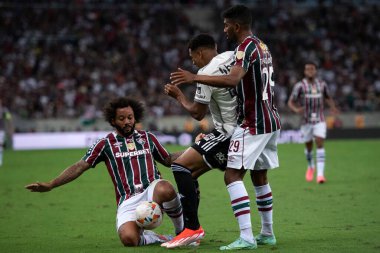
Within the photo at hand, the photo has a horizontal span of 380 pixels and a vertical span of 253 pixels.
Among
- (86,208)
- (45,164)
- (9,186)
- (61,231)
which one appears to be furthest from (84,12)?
(61,231)

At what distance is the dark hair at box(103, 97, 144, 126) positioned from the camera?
806 cm

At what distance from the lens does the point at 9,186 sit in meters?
15.1

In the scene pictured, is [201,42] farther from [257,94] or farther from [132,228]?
[132,228]

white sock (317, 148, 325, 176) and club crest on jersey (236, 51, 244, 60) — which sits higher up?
club crest on jersey (236, 51, 244, 60)

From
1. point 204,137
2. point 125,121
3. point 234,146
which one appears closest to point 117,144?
point 125,121

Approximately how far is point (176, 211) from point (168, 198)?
227 millimetres

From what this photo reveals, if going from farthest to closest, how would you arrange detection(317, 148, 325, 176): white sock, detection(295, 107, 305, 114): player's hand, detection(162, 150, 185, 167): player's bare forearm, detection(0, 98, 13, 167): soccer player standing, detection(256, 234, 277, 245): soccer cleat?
detection(0, 98, 13, 167): soccer player standing < detection(295, 107, 305, 114): player's hand < detection(317, 148, 325, 176): white sock < detection(162, 150, 185, 167): player's bare forearm < detection(256, 234, 277, 245): soccer cleat

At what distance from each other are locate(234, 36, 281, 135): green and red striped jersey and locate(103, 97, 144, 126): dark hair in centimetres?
142

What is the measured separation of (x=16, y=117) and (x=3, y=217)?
19287 mm

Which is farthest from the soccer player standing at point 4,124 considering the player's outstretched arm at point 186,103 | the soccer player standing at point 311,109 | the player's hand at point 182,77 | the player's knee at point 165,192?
the player's hand at point 182,77

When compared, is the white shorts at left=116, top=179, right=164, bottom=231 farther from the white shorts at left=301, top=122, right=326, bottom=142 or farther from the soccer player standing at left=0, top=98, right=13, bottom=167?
the soccer player standing at left=0, top=98, right=13, bottom=167

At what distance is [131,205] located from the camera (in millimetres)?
7855

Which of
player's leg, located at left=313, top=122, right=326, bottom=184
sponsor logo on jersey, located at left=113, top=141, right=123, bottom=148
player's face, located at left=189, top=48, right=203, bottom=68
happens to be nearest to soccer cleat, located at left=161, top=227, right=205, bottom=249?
sponsor logo on jersey, located at left=113, top=141, right=123, bottom=148

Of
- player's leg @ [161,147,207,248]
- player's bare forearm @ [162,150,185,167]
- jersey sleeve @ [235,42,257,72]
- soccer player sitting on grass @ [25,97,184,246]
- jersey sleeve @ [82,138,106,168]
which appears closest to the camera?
jersey sleeve @ [235,42,257,72]
